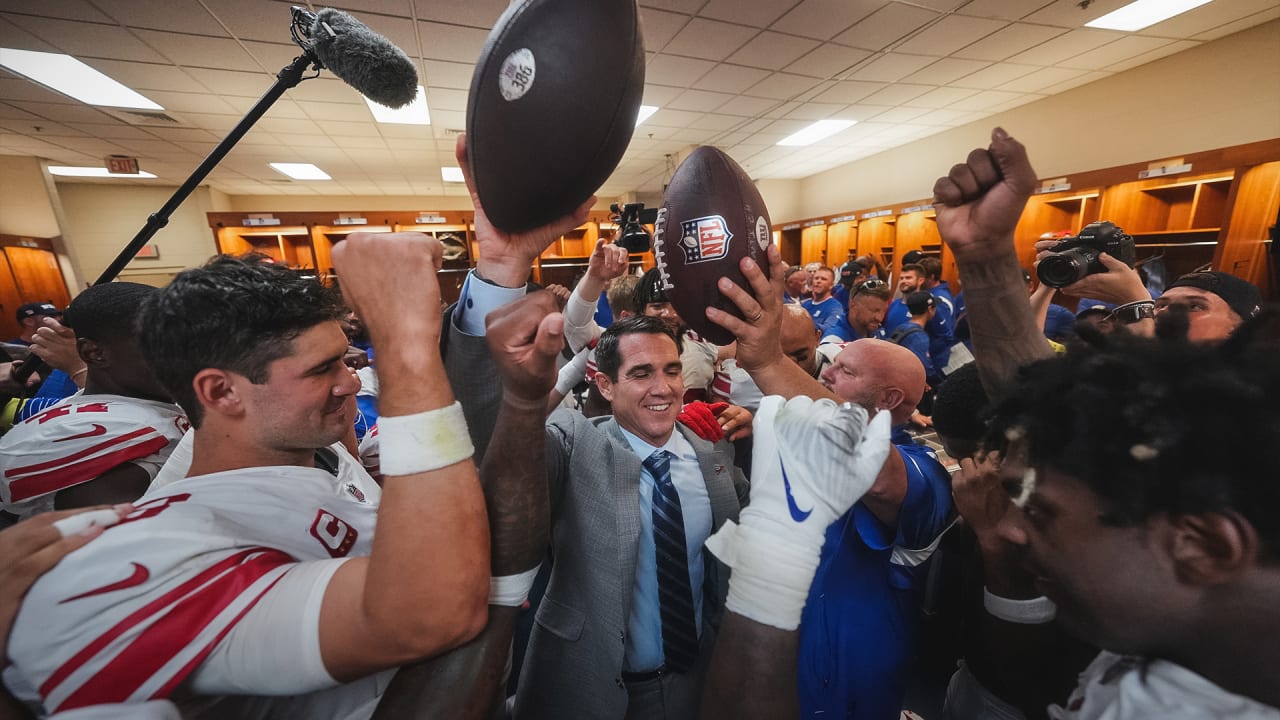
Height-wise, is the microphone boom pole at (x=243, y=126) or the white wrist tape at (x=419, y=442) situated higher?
the microphone boom pole at (x=243, y=126)

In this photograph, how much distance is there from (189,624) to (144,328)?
793mm

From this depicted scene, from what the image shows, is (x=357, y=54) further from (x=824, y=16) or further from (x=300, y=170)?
(x=300, y=170)

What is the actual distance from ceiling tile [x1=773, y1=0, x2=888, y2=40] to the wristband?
3367 mm

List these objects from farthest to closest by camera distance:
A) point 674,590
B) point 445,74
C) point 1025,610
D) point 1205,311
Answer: point 445,74 < point 1205,311 < point 674,590 < point 1025,610

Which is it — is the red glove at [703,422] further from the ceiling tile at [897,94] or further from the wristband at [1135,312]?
the ceiling tile at [897,94]

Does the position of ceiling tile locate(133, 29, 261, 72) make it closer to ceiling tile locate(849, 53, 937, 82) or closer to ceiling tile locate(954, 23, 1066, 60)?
ceiling tile locate(849, 53, 937, 82)

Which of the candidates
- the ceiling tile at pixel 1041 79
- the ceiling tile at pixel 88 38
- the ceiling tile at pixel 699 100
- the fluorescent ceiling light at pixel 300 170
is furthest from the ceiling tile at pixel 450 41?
the ceiling tile at pixel 1041 79

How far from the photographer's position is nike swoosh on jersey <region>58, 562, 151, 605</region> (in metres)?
0.63

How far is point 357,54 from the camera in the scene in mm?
1320

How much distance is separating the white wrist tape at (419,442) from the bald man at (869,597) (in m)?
1.07

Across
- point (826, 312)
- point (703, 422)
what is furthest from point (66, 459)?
point (826, 312)

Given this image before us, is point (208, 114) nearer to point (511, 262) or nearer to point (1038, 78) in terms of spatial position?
point (511, 262)

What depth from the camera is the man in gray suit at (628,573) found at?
4.24 feet

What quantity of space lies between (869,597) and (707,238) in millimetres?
1106
